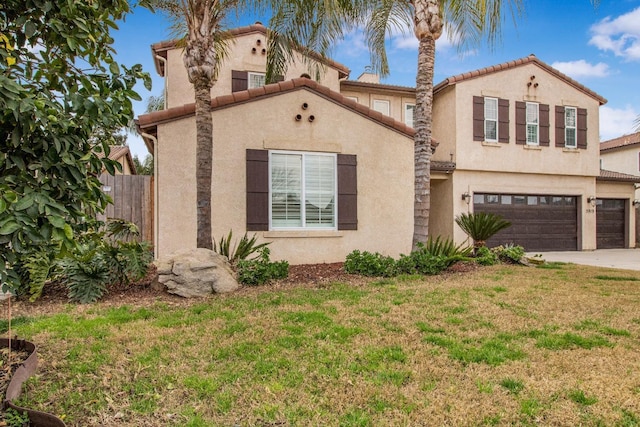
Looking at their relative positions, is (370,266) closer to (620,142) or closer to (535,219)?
(535,219)

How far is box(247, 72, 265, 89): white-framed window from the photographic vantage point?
1389cm

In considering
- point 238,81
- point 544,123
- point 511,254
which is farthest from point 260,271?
point 544,123

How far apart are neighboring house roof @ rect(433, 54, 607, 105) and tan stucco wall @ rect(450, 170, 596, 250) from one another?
332 centimetres

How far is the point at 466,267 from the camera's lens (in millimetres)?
9250

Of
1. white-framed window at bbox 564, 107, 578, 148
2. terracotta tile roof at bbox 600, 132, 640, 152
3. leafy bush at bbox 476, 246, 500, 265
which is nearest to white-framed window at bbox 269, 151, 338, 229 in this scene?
leafy bush at bbox 476, 246, 500, 265

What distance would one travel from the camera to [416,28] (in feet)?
29.5

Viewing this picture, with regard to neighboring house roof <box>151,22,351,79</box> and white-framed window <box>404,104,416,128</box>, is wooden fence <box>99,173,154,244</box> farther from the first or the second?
white-framed window <box>404,104,416,128</box>

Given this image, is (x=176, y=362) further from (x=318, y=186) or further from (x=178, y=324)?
(x=318, y=186)

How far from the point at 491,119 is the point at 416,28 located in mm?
7498

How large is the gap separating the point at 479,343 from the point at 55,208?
400 centimetres

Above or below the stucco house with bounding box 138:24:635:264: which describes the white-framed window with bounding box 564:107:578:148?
above

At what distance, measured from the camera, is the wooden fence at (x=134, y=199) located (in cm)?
1086

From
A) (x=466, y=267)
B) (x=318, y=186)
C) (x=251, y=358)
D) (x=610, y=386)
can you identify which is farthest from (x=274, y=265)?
(x=610, y=386)

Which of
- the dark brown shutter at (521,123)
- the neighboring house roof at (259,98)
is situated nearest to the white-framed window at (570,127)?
the dark brown shutter at (521,123)
